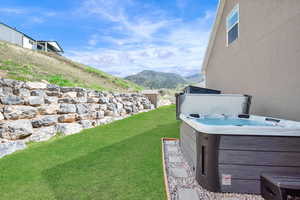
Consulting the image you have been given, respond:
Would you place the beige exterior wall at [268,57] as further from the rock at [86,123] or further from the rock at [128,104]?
the rock at [86,123]

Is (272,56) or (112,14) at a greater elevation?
(112,14)

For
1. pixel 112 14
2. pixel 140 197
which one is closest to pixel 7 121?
pixel 140 197

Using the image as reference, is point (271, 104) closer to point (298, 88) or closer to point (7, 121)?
point (298, 88)

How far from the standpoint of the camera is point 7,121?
364cm

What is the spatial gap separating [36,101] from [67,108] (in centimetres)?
90

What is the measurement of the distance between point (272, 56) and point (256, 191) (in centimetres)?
286

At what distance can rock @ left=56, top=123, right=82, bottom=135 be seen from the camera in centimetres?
475

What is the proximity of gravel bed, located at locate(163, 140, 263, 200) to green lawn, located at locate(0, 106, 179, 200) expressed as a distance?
164 millimetres

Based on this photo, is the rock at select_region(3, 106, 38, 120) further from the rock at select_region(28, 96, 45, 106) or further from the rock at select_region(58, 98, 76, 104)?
the rock at select_region(58, 98, 76, 104)

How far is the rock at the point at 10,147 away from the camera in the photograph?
3.31 meters

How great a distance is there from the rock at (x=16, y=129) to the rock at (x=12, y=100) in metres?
0.48

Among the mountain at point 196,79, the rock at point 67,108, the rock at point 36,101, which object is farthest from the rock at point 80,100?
the mountain at point 196,79

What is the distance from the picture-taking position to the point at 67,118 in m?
5.07

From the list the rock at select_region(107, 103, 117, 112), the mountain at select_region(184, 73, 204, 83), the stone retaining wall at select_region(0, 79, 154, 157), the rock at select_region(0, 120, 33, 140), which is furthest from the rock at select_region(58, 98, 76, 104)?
the mountain at select_region(184, 73, 204, 83)
